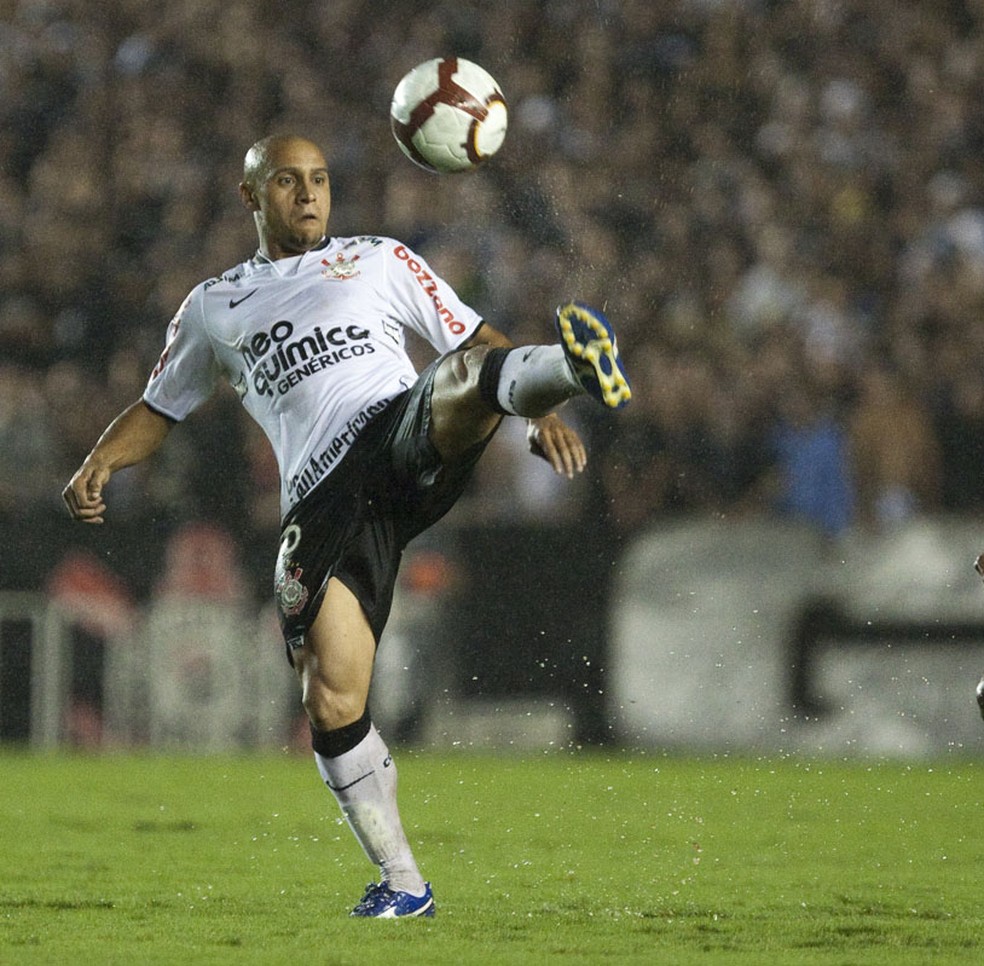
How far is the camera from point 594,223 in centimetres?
1179

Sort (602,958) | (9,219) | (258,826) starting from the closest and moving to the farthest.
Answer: (602,958)
(258,826)
(9,219)

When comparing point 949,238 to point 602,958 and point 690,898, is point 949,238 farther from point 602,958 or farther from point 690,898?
point 602,958

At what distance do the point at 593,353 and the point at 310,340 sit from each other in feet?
4.09

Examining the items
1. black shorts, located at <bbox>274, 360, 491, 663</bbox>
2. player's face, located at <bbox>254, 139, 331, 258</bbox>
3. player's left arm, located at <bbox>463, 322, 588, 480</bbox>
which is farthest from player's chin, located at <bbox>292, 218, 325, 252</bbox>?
player's left arm, located at <bbox>463, 322, 588, 480</bbox>

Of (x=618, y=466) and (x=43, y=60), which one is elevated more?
(x=43, y=60)

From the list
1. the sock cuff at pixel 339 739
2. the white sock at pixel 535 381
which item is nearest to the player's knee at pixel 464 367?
the white sock at pixel 535 381

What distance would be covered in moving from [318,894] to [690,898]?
1070 mm

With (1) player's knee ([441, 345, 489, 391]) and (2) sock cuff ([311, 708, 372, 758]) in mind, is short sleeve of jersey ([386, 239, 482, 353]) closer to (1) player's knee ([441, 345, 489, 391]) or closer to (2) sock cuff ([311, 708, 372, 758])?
(1) player's knee ([441, 345, 489, 391])

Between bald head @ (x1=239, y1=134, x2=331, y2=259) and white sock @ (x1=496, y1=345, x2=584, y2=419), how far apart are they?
1113mm

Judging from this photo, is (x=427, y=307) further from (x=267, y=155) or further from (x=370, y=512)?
(x=370, y=512)

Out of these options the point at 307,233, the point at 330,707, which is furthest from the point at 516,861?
the point at 307,233

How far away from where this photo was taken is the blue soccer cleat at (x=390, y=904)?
491 centimetres

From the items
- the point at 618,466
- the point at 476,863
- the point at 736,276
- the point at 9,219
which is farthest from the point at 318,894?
the point at 9,219

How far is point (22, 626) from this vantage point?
10.9 m
